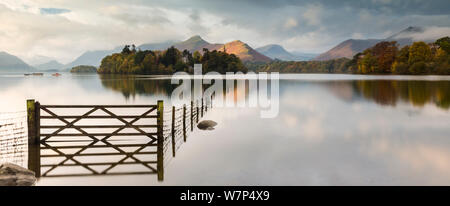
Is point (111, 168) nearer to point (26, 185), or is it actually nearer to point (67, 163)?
point (67, 163)

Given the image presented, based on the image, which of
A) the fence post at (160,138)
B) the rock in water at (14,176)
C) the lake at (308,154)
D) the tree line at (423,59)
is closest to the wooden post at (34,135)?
the lake at (308,154)

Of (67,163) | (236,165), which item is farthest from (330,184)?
(67,163)

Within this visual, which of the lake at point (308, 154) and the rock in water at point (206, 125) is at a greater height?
the rock in water at point (206, 125)

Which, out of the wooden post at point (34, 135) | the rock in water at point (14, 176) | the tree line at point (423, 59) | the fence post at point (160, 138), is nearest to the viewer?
the rock in water at point (14, 176)

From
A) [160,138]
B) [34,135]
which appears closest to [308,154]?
[160,138]

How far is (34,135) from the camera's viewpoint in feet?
45.0

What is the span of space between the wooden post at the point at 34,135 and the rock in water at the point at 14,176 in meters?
1.62

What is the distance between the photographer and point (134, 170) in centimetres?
1466

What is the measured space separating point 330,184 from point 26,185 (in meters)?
11.7

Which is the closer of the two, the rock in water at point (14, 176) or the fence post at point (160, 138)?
the rock in water at point (14, 176)

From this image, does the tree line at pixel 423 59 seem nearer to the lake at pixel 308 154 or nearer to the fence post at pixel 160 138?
the lake at pixel 308 154

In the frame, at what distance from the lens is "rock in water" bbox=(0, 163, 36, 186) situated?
37.2 feet

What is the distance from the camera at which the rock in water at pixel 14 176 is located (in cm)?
A: 1134

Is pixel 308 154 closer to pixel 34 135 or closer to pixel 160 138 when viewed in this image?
pixel 160 138
